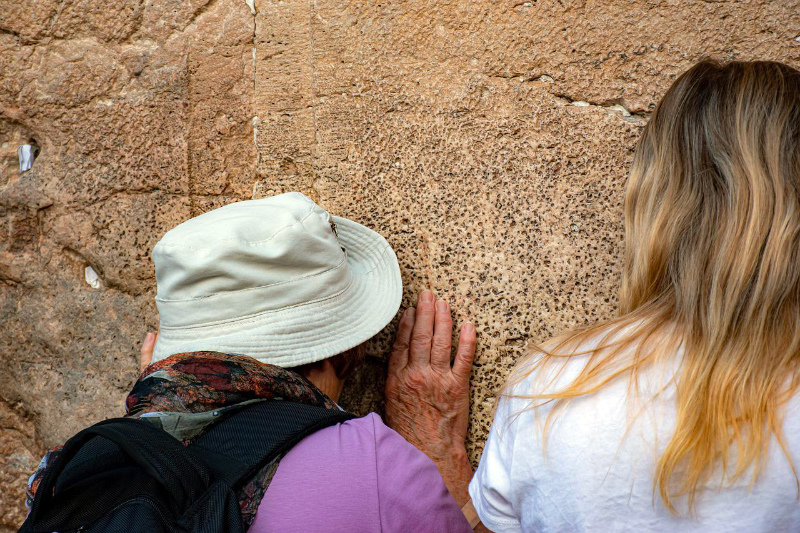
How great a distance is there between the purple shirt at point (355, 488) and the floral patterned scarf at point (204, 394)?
34 millimetres

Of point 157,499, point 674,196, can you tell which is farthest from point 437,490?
point 674,196

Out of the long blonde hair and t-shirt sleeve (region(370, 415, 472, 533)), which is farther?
t-shirt sleeve (region(370, 415, 472, 533))

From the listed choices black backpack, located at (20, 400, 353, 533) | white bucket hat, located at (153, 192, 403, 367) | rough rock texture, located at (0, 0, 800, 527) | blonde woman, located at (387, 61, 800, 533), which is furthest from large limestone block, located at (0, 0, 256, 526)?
blonde woman, located at (387, 61, 800, 533)

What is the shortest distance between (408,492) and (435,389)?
1.59 ft

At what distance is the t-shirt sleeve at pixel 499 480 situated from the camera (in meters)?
1.05

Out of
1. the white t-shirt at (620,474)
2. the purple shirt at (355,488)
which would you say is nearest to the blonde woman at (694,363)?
the white t-shirt at (620,474)

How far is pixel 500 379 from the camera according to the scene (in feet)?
4.97

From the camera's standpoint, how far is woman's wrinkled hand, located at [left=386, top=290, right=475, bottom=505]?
1.48 meters

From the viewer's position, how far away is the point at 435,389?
150 cm

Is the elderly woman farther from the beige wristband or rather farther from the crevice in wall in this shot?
the crevice in wall

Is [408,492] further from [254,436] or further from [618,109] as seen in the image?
[618,109]

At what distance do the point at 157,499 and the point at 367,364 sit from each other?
32.9 inches

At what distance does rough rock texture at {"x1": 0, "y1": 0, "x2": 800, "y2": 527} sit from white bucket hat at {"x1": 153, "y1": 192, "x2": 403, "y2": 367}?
35 centimetres

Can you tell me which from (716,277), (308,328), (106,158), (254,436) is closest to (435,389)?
(308,328)
